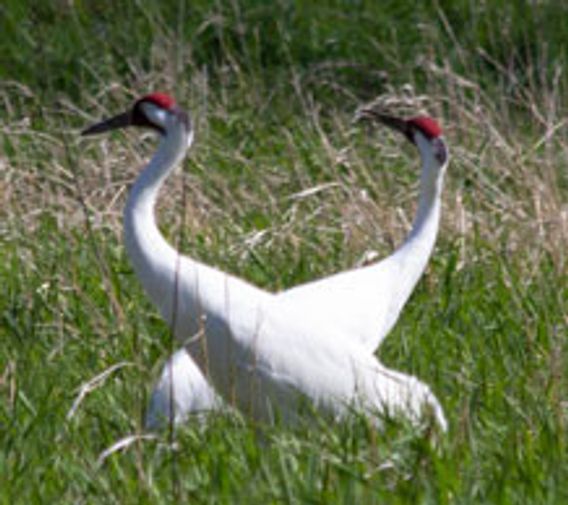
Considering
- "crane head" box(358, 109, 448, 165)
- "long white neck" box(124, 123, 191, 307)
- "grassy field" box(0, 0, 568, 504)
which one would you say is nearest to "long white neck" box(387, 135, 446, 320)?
"crane head" box(358, 109, 448, 165)

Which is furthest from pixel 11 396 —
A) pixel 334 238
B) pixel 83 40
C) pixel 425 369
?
pixel 83 40

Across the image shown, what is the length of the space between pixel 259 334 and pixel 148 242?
379 mm

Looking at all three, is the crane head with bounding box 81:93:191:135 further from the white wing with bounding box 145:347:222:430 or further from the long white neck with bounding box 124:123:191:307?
the white wing with bounding box 145:347:222:430

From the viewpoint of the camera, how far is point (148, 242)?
16.5 ft

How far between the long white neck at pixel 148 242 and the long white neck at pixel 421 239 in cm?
69

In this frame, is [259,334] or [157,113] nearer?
[259,334]

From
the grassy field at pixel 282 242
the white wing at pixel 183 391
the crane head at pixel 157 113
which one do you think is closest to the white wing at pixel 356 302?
the grassy field at pixel 282 242

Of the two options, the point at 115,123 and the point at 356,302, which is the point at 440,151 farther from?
the point at 115,123

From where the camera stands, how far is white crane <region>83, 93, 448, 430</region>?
16.0ft

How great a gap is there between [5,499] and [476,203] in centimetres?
A: 314

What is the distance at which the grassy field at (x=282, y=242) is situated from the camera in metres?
4.18

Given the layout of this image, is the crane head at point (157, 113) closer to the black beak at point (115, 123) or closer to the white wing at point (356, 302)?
the black beak at point (115, 123)

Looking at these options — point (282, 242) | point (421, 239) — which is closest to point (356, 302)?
point (421, 239)

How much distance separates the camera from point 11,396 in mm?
4797
